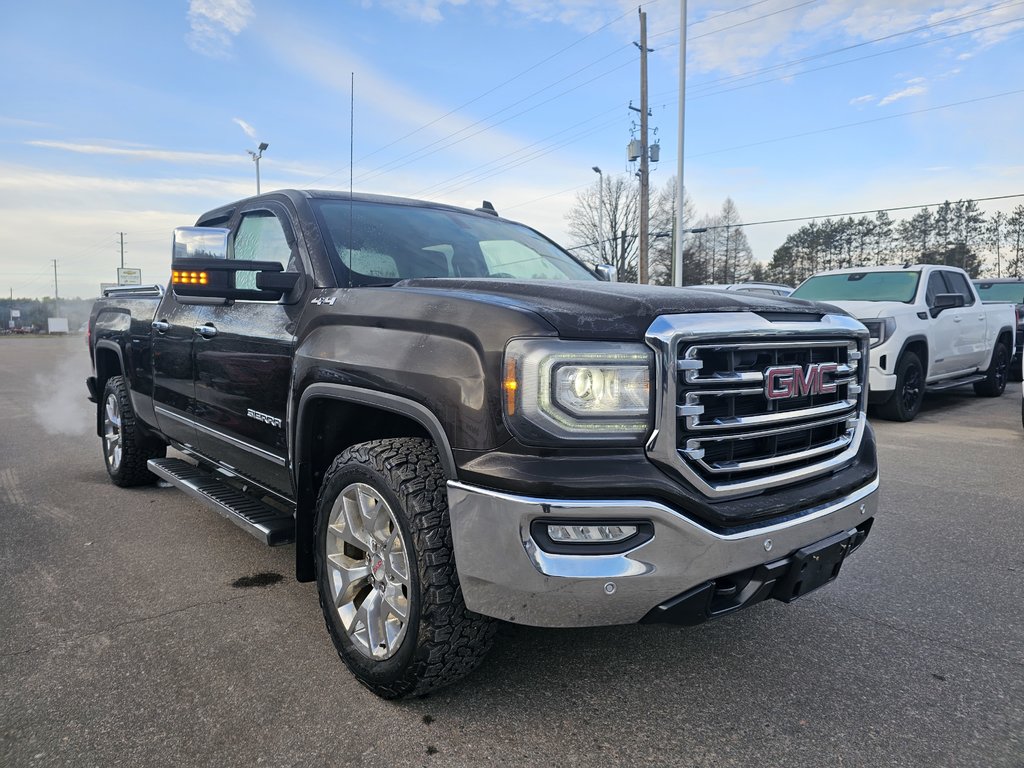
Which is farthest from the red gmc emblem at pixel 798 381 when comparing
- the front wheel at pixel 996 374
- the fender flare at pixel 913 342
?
the front wheel at pixel 996 374

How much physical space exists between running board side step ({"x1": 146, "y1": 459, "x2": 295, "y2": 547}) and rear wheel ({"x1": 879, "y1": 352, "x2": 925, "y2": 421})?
24.6ft

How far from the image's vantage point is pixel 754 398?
2.32 m

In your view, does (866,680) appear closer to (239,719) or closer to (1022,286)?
(239,719)

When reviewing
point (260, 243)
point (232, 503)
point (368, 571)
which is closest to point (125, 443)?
point (232, 503)

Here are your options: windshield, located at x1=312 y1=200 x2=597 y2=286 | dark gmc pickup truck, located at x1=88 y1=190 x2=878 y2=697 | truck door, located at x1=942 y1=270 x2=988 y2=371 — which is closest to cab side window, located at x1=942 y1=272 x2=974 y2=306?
truck door, located at x1=942 y1=270 x2=988 y2=371

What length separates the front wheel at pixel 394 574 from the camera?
7.31ft

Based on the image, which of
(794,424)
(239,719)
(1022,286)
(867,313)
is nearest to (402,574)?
(239,719)

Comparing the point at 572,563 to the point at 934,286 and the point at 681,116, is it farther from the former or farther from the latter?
the point at 681,116

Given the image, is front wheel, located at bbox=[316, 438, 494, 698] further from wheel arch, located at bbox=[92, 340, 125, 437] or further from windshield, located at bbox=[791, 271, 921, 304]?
windshield, located at bbox=[791, 271, 921, 304]

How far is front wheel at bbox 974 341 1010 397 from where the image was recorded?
1066 centimetres

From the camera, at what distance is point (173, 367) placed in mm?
4242

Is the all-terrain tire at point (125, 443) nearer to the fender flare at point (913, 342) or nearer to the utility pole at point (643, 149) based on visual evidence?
the fender flare at point (913, 342)

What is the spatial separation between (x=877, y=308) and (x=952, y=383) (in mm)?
2044

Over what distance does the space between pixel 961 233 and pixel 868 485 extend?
54091 mm
